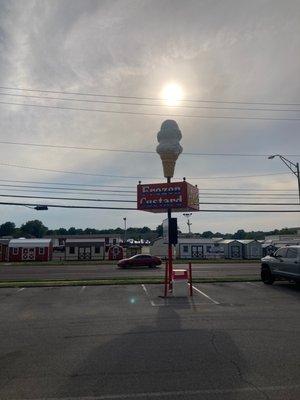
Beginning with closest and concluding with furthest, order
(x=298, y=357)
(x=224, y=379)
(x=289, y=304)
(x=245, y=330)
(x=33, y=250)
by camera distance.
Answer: (x=224, y=379) → (x=298, y=357) → (x=245, y=330) → (x=289, y=304) → (x=33, y=250)

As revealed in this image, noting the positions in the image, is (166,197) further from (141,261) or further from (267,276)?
(141,261)

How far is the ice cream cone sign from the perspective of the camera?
61.0 feet

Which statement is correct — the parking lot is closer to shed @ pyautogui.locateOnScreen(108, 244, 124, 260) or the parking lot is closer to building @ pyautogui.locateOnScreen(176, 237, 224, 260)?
shed @ pyautogui.locateOnScreen(108, 244, 124, 260)

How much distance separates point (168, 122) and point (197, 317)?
955cm

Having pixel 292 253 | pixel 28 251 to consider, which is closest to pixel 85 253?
pixel 28 251

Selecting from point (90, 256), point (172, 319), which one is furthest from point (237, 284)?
point (90, 256)

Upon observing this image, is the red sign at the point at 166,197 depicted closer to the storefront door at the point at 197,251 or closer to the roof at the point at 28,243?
the roof at the point at 28,243

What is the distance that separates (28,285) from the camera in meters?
20.3

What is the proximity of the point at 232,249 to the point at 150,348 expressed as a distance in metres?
59.8

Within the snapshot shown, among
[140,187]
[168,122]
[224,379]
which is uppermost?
[168,122]

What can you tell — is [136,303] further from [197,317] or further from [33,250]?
[33,250]

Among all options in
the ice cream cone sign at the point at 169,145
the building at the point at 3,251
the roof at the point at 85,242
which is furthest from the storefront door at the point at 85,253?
the ice cream cone sign at the point at 169,145

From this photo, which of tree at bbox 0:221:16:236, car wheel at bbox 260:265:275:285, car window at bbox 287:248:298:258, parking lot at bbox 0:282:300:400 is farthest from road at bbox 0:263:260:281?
tree at bbox 0:221:16:236

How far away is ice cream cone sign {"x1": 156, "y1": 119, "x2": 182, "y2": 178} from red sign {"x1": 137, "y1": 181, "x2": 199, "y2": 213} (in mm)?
627
